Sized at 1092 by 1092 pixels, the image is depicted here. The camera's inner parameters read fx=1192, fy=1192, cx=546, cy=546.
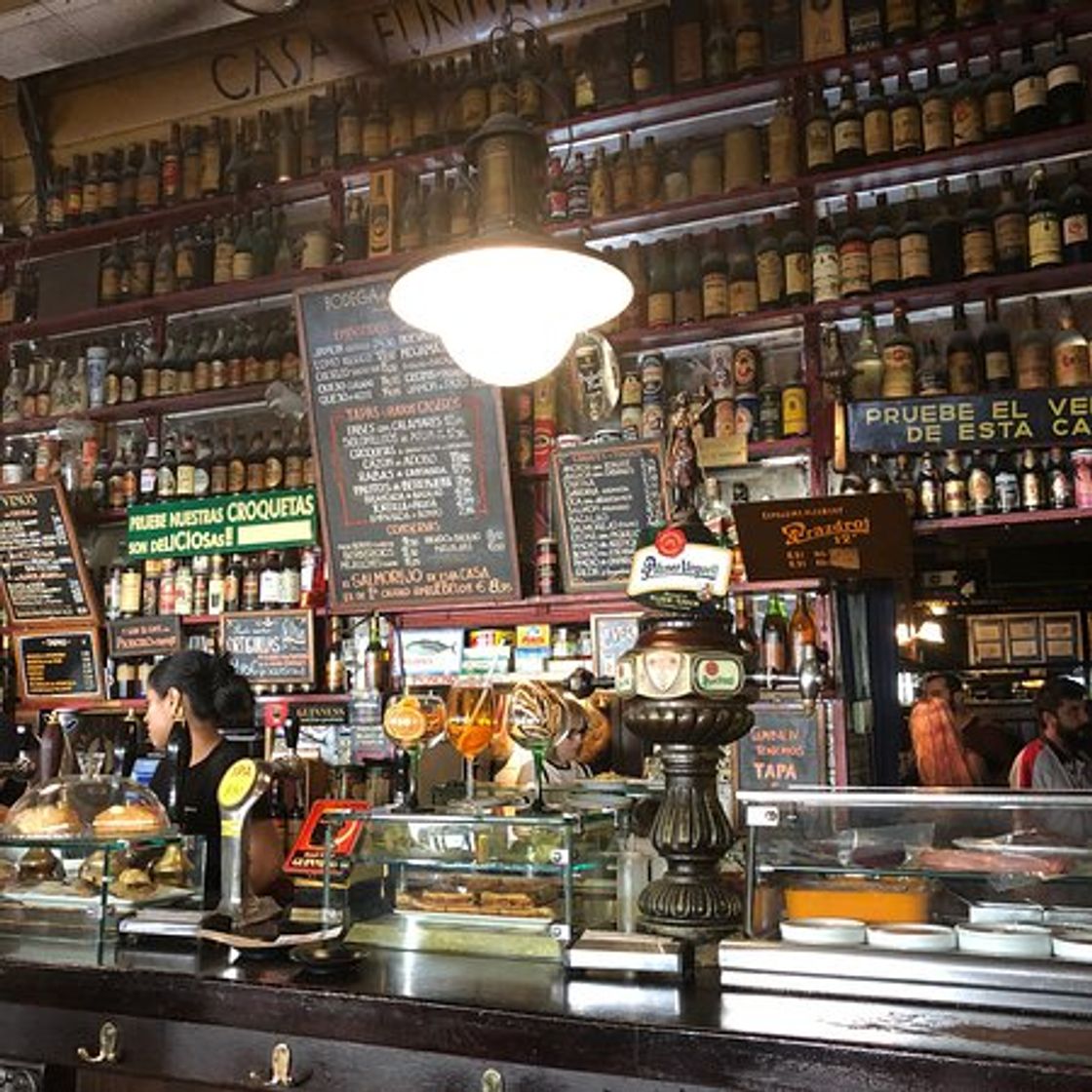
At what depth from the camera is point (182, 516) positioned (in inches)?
193

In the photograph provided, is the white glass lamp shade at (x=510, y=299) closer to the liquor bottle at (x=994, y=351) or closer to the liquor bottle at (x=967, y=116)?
the liquor bottle at (x=994, y=351)

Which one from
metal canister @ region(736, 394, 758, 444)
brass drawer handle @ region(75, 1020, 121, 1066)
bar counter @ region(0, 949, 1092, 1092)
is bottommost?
brass drawer handle @ region(75, 1020, 121, 1066)

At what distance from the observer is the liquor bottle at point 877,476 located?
388 cm

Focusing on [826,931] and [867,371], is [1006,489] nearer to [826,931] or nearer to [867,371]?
[867,371]

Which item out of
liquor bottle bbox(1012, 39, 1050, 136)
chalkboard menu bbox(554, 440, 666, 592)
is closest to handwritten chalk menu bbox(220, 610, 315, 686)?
chalkboard menu bbox(554, 440, 666, 592)

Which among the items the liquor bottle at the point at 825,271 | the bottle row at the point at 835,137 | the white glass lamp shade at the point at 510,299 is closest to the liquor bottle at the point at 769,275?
the liquor bottle at the point at 825,271

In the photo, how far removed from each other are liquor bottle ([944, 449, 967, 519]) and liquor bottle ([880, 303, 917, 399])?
0.27m

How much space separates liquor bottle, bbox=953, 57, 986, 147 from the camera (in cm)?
391

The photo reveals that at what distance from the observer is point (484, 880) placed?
1.87 metres

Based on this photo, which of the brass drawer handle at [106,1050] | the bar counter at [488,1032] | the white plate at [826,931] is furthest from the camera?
the brass drawer handle at [106,1050]

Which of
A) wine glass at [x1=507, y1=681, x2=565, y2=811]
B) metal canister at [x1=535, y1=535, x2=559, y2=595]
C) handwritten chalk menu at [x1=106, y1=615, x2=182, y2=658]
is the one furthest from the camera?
handwritten chalk menu at [x1=106, y1=615, x2=182, y2=658]

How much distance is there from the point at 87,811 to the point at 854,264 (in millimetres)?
3017

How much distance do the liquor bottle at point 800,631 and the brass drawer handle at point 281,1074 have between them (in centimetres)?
256

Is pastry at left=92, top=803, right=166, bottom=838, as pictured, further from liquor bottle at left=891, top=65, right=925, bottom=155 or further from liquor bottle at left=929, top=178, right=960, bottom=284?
liquor bottle at left=891, top=65, right=925, bottom=155
